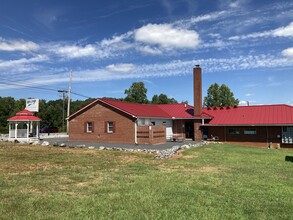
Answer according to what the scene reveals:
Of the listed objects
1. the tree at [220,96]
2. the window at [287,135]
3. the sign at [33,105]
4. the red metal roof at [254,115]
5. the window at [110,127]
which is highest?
the tree at [220,96]

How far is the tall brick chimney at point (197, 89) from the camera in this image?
3519 centimetres

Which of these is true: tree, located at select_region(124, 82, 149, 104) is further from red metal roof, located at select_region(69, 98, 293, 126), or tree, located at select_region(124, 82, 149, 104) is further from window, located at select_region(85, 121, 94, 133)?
window, located at select_region(85, 121, 94, 133)

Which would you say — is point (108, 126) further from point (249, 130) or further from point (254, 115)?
point (254, 115)

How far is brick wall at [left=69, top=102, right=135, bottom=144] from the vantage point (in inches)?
1158

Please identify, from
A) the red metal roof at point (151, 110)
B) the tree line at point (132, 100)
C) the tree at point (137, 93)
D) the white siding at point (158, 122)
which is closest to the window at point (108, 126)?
the red metal roof at point (151, 110)

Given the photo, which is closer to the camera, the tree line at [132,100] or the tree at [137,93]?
the tree line at [132,100]

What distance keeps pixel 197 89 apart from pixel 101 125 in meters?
12.9

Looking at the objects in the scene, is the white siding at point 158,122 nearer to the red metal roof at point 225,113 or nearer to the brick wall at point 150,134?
the red metal roof at point 225,113

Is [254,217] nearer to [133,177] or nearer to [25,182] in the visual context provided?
[133,177]

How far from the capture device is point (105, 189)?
361 inches

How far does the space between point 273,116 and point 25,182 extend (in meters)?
29.1

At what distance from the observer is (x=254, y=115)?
33.8 metres

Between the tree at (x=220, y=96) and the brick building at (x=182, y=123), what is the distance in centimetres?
2688

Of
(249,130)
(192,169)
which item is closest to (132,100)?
(249,130)
